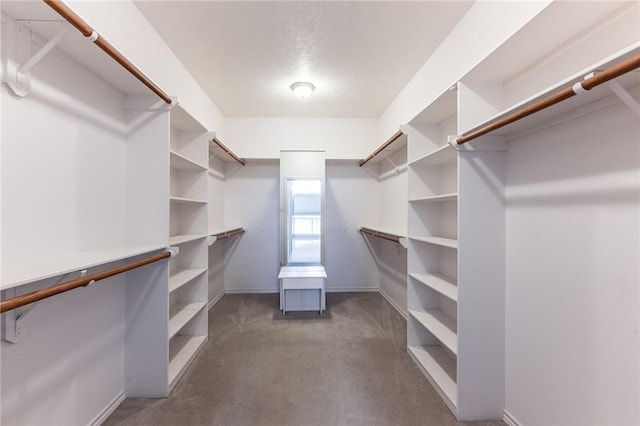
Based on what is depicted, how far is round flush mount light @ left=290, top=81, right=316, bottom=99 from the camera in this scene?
276 centimetres

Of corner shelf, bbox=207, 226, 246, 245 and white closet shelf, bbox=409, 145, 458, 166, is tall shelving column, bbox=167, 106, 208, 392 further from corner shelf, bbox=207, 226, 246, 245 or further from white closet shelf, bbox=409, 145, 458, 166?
white closet shelf, bbox=409, 145, 458, 166

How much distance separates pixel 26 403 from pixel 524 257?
262cm

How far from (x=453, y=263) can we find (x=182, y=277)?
7.65 ft

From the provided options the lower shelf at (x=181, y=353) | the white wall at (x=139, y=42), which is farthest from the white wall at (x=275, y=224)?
the lower shelf at (x=181, y=353)

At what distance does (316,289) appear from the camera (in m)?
3.22

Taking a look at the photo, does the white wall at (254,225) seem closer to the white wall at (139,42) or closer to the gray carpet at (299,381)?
the gray carpet at (299,381)

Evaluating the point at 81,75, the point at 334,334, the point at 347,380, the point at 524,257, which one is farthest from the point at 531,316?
the point at 81,75

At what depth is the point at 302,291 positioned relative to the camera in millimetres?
3242

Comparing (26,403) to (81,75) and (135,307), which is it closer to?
(135,307)

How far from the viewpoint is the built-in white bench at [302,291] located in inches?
122

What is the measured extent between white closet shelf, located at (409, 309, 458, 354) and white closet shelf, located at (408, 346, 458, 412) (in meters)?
0.27

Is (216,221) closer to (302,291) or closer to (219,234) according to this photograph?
(219,234)

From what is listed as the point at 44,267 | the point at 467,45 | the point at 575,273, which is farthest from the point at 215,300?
the point at 467,45

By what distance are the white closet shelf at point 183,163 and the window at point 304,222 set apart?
59.9 inches
